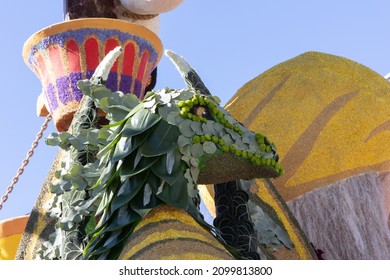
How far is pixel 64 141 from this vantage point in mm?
2857

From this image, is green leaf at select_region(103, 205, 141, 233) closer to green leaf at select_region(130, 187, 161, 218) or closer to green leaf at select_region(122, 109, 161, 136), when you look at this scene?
green leaf at select_region(130, 187, 161, 218)

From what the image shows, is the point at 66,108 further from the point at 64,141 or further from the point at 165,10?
the point at 64,141

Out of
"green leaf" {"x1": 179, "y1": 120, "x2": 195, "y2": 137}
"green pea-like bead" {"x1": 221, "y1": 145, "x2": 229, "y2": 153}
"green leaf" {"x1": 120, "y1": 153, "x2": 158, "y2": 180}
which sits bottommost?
"green leaf" {"x1": 120, "y1": 153, "x2": 158, "y2": 180}

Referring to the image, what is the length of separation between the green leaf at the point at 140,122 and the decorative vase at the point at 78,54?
118 cm

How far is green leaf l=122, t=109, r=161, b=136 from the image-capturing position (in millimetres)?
2672

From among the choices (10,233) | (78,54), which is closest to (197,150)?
(78,54)

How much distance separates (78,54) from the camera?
3.91 m

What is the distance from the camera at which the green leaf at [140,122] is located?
8.77 feet

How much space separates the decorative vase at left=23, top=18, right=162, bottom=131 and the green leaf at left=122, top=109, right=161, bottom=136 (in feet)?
3.87

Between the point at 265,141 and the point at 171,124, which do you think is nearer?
the point at 171,124

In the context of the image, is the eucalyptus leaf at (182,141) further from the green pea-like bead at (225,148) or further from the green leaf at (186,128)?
the green pea-like bead at (225,148)

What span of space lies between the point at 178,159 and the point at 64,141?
427 mm

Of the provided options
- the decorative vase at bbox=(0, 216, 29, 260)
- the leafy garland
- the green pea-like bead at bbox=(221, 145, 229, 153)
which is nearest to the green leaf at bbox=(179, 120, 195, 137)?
the leafy garland
